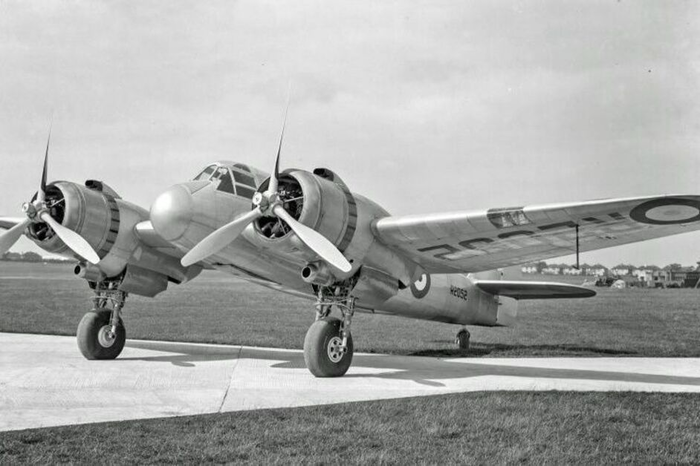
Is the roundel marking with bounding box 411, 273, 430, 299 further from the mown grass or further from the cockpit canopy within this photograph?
the mown grass

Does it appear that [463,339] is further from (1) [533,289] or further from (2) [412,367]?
(2) [412,367]

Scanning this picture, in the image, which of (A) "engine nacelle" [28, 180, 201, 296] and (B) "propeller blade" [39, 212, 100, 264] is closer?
(B) "propeller blade" [39, 212, 100, 264]

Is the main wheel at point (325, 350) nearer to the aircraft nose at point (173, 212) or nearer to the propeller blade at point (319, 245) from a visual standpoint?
the propeller blade at point (319, 245)

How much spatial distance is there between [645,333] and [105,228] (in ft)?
59.3

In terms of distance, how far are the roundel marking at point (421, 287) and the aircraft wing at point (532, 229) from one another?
3.83 feet

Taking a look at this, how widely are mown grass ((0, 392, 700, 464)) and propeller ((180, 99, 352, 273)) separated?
2.25 metres

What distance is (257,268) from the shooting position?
11.4 meters

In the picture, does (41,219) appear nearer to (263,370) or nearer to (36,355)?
(36,355)

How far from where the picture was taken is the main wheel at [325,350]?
993 centimetres

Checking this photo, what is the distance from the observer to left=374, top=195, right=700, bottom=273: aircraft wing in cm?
856

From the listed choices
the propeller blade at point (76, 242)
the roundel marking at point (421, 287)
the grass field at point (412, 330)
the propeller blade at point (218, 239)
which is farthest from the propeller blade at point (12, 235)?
the roundel marking at point (421, 287)

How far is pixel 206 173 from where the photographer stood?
36.2 ft

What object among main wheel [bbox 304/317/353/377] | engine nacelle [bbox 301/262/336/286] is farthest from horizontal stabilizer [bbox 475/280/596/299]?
engine nacelle [bbox 301/262/336/286]

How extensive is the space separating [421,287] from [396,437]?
7.08 metres
